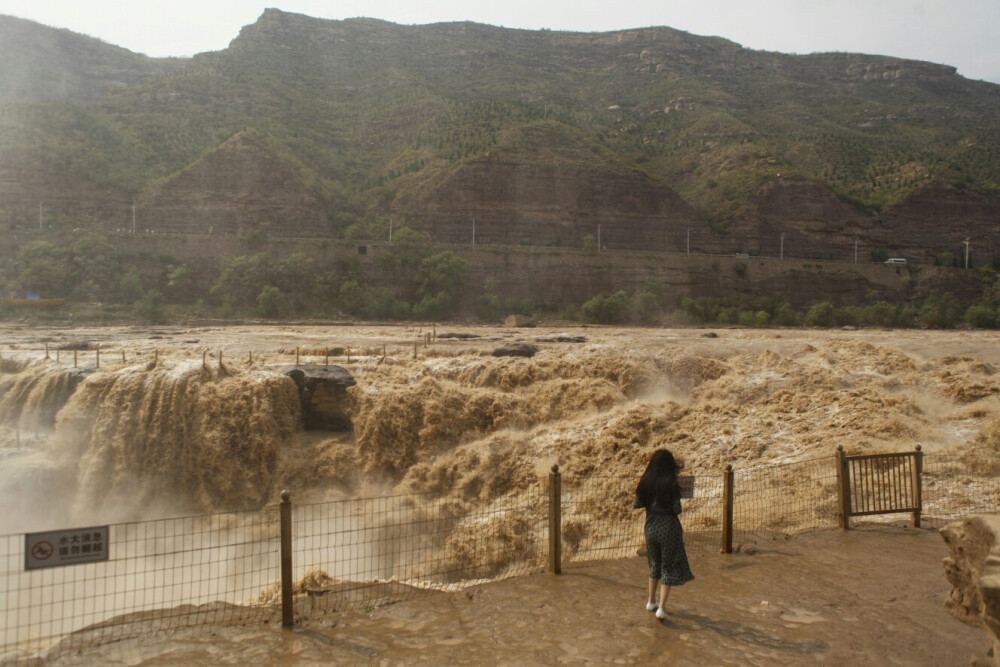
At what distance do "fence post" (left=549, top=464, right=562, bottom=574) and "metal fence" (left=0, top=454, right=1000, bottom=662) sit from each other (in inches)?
1.2

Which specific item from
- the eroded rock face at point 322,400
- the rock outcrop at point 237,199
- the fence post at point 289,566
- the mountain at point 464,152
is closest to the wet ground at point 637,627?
the fence post at point 289,566

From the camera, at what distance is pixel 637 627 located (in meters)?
5.04

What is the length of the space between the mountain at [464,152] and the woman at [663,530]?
1726 inches

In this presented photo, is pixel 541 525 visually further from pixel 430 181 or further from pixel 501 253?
pixel 430 181

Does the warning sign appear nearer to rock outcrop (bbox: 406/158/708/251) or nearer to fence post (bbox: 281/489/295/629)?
fence post (bbox: 281/489/295/629)

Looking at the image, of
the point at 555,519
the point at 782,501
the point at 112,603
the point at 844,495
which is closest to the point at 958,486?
the point at 782,501

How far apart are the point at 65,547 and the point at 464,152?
189 feet

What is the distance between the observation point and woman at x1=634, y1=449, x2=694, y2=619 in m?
5.17

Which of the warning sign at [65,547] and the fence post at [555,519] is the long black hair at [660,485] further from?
the warning sign at [65,547]

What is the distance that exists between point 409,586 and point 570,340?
680 inches

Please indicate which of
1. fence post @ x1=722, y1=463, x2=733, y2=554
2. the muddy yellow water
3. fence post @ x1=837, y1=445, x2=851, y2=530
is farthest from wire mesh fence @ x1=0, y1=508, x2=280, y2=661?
fence post @ x1=837, y1=445, x2=851, y2=530

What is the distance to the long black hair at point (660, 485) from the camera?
5.19m

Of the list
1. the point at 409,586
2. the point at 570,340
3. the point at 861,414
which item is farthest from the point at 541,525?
the point at 570,340

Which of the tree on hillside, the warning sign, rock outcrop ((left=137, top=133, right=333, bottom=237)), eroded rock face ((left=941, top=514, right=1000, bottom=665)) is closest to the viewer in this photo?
eroded rock face ((left=941, top=514, right=1000, bottom=665))
